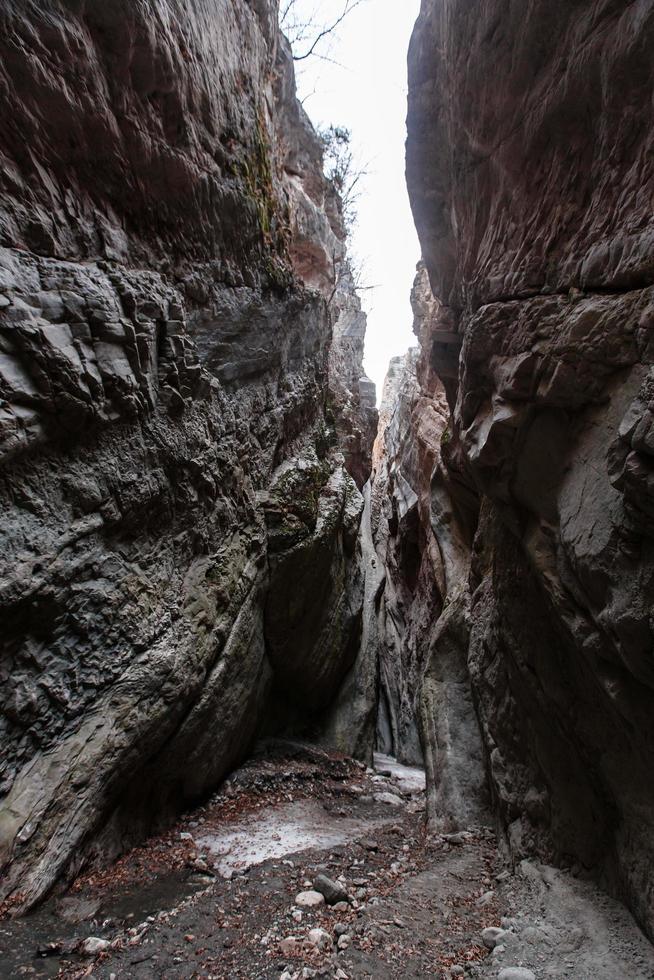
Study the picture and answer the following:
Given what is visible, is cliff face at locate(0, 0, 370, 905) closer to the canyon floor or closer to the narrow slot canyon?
the narrow slot canyon

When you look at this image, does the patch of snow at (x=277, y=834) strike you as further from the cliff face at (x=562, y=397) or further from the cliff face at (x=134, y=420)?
the cliff face at (x=562, y=397)

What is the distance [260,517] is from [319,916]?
5.86 m

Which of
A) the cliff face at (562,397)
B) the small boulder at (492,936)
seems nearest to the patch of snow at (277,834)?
the cliff face at (562,397)

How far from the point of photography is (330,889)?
15.1 ft

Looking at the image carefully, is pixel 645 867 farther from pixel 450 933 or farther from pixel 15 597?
pixel 15 597

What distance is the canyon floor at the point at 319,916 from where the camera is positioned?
139 inches

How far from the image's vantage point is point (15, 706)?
449 cm

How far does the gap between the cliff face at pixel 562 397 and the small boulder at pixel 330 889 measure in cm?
216

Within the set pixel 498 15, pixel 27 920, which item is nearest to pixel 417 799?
pixel 27 920

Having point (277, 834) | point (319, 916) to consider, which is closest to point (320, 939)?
point (319, 916)

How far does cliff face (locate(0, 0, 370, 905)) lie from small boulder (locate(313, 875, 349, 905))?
7.56 ft

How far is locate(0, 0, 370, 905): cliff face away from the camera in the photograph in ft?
15.3

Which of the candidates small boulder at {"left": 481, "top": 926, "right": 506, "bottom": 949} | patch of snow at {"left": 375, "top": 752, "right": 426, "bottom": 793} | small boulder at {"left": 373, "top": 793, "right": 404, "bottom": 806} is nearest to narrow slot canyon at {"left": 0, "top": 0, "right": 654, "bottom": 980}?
small boulder at {"left": 481, "top": 926, "right": 506, "bottom": 949}

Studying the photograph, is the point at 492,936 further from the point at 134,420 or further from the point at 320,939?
the point at 134,420
